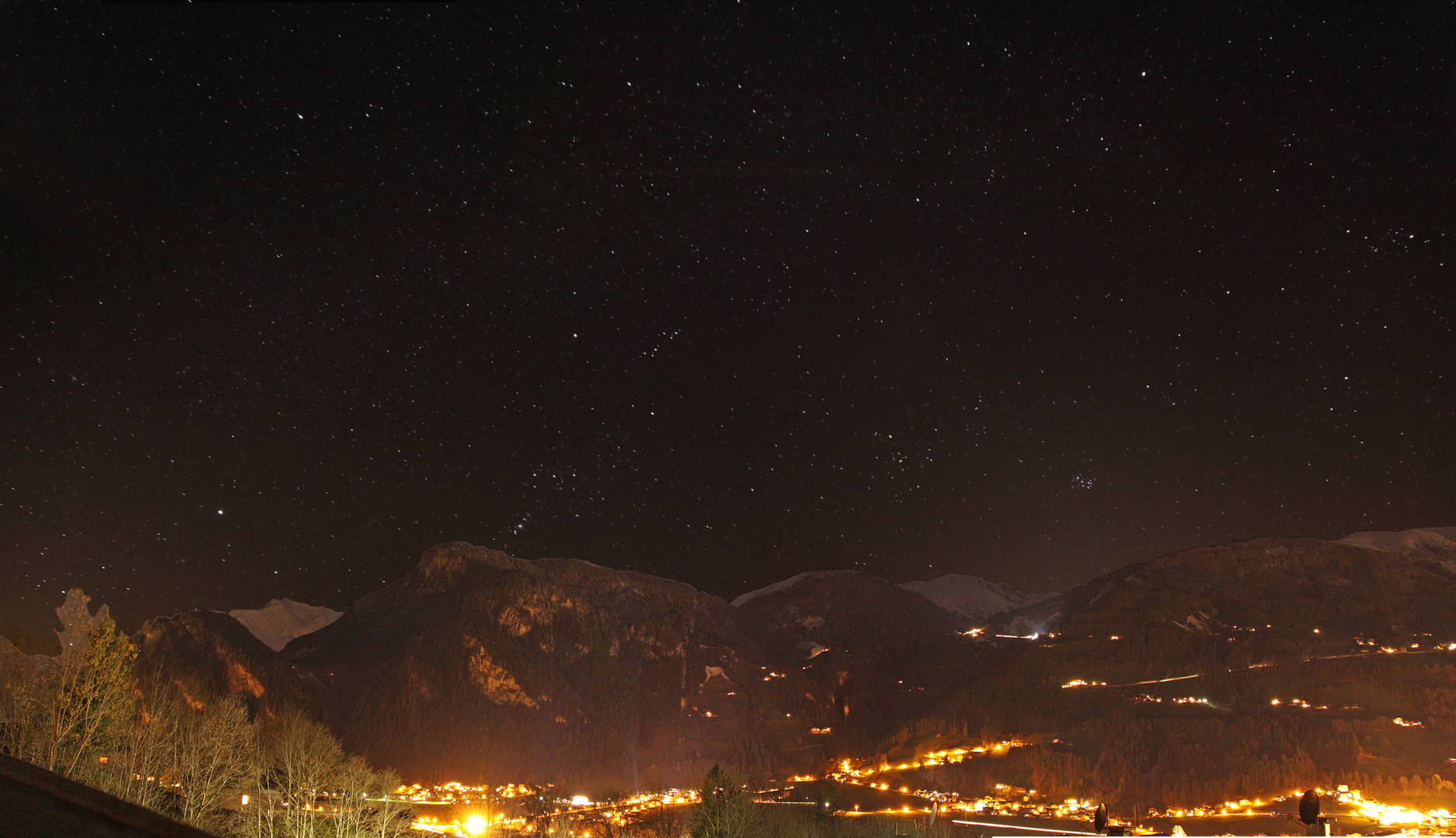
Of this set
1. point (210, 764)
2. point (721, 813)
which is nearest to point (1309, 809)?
point (210, 764)

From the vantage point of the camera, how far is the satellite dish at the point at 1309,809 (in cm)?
1508

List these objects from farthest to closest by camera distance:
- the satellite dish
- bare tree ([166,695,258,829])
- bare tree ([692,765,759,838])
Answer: bare tree ([692,765,759,838]) < bare tree ([166,695,258,829]) < the satellite dish

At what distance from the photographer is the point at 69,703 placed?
127 ft

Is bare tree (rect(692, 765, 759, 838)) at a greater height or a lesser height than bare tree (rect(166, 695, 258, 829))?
lesser

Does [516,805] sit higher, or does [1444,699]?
[1444,699]

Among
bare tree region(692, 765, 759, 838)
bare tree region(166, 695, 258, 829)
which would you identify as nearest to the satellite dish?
bare tree region(166, 695, 258, 829)

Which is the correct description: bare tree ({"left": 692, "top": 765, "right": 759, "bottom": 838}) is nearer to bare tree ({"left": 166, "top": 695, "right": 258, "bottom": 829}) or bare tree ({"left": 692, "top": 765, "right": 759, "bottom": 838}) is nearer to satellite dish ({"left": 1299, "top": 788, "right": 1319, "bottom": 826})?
bare tree ({"left": 166, "top": 695, "right": 258, "bottom": 829})

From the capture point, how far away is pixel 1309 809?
597 inches

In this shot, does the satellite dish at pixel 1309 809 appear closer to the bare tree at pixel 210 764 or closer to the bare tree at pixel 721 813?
the bare tree at pixel 210 764

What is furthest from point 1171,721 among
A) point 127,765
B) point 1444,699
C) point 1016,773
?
point 127,765

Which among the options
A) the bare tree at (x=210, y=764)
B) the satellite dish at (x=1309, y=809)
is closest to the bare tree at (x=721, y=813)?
the bare tree at (x=210, y=764)

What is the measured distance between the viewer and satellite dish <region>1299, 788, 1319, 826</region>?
49.5ft

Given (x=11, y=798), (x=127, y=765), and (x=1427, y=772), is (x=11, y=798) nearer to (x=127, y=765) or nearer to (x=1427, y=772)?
(x=127, y=765)

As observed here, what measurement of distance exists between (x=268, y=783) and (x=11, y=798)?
6693cm
